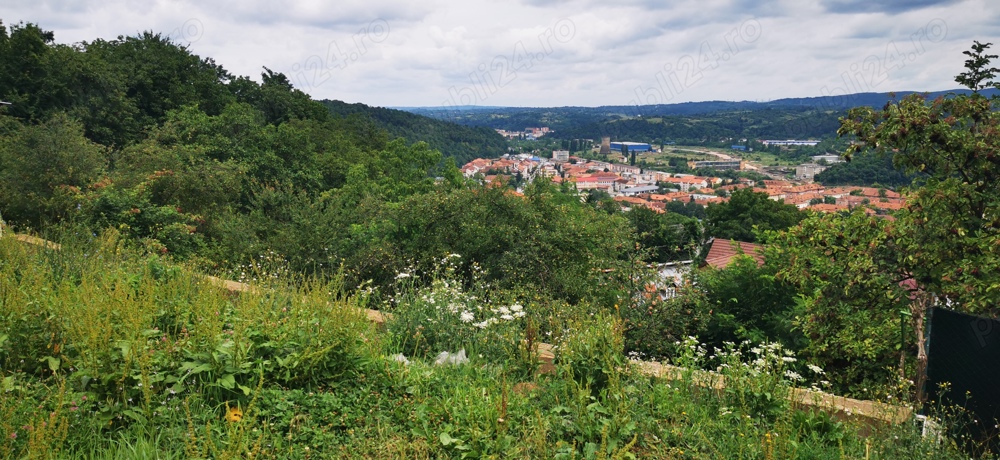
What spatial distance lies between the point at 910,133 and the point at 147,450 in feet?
22.8

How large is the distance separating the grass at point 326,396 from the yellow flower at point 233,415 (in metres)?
0.02

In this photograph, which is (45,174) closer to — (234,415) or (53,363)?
(53,363)

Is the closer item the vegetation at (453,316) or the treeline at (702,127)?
the vegetation at (453,316)

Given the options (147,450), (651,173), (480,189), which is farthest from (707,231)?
(651,173)

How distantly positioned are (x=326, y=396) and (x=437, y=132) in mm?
75016

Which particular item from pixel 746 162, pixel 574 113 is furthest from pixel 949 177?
pixel 574 113

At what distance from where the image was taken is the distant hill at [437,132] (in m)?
71.0

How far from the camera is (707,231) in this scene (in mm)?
34844

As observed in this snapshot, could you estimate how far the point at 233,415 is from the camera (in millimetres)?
2920

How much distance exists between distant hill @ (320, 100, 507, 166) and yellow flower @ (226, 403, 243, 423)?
211 ft

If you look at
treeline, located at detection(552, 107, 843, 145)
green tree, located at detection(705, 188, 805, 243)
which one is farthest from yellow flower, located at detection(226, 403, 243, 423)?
treeline, located at detection(552, 107, 843, 145)

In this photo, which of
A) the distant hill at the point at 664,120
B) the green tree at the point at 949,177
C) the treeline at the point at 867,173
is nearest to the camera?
the green tree at the point at 949,177

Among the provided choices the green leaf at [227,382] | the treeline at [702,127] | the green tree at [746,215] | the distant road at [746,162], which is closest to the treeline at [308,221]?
the green leaf at [227,382]

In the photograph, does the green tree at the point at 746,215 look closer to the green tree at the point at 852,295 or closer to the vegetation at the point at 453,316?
the vegetation at the point at 453,316
